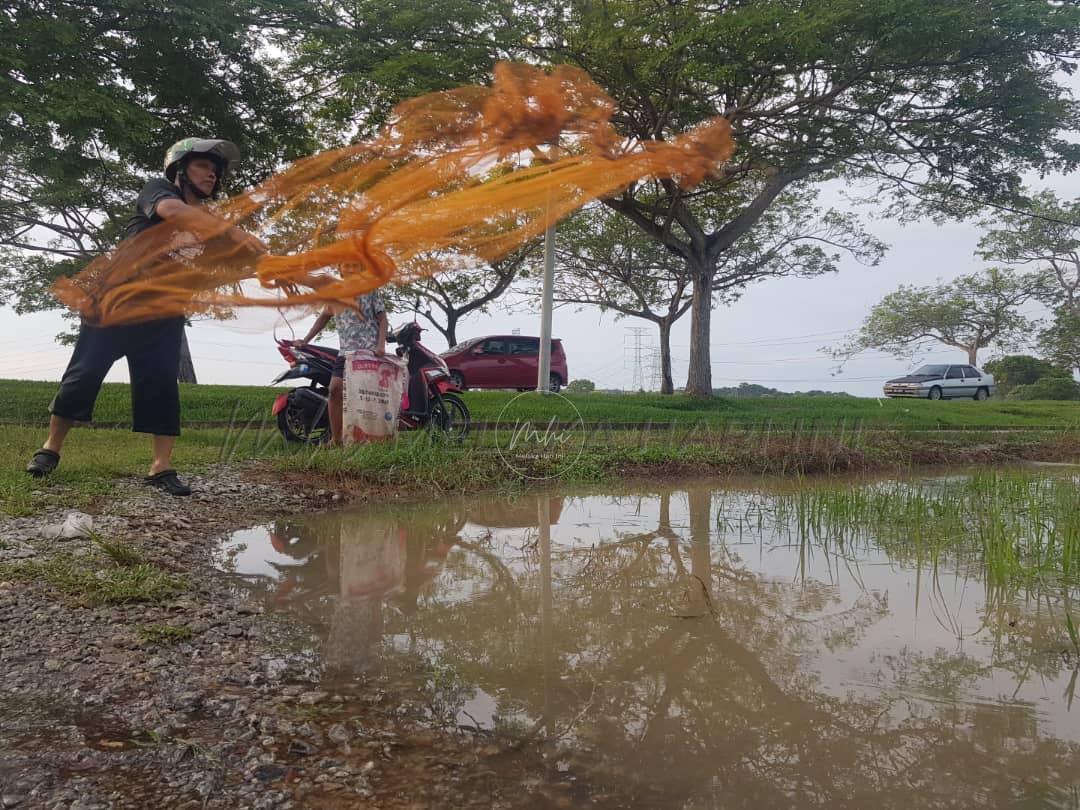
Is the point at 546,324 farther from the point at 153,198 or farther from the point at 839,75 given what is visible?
the point at 153,198

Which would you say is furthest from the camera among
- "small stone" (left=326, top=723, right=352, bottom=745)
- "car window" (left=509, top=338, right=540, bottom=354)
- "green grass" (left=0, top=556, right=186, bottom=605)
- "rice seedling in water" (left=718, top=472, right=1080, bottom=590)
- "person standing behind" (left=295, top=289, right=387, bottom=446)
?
"car window" (left=509, top=338, right=540, bottom=354)

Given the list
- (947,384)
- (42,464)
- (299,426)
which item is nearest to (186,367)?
(299,426)

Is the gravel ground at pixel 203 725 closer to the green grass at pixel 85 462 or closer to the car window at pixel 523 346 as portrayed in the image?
the green grass at pixel 85 462

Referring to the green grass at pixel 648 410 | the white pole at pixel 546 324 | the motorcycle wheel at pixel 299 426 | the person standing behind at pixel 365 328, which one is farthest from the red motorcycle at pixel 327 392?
the white pole at pixel 546 324

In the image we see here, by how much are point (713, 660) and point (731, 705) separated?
1.02 feet

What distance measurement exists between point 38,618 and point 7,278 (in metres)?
22.3

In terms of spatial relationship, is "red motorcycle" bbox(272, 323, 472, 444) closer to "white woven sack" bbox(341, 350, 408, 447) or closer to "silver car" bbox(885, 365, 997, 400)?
"white woven sack" bbox(341, 350, 408, 447)

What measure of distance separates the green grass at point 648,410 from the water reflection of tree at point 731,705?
6.73 metres

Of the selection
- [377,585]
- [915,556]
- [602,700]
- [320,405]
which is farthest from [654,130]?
[602,700]

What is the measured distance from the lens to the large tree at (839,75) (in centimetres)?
1088

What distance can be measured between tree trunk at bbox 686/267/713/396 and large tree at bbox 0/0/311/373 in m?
9.04

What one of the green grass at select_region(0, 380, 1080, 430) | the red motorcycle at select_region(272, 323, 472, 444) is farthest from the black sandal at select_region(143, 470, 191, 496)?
the green grass at select_region(0, 380, 1080, 430)

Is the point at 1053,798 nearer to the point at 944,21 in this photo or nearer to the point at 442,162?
the point at 442,162

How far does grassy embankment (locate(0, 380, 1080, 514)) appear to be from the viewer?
560 centimetres
